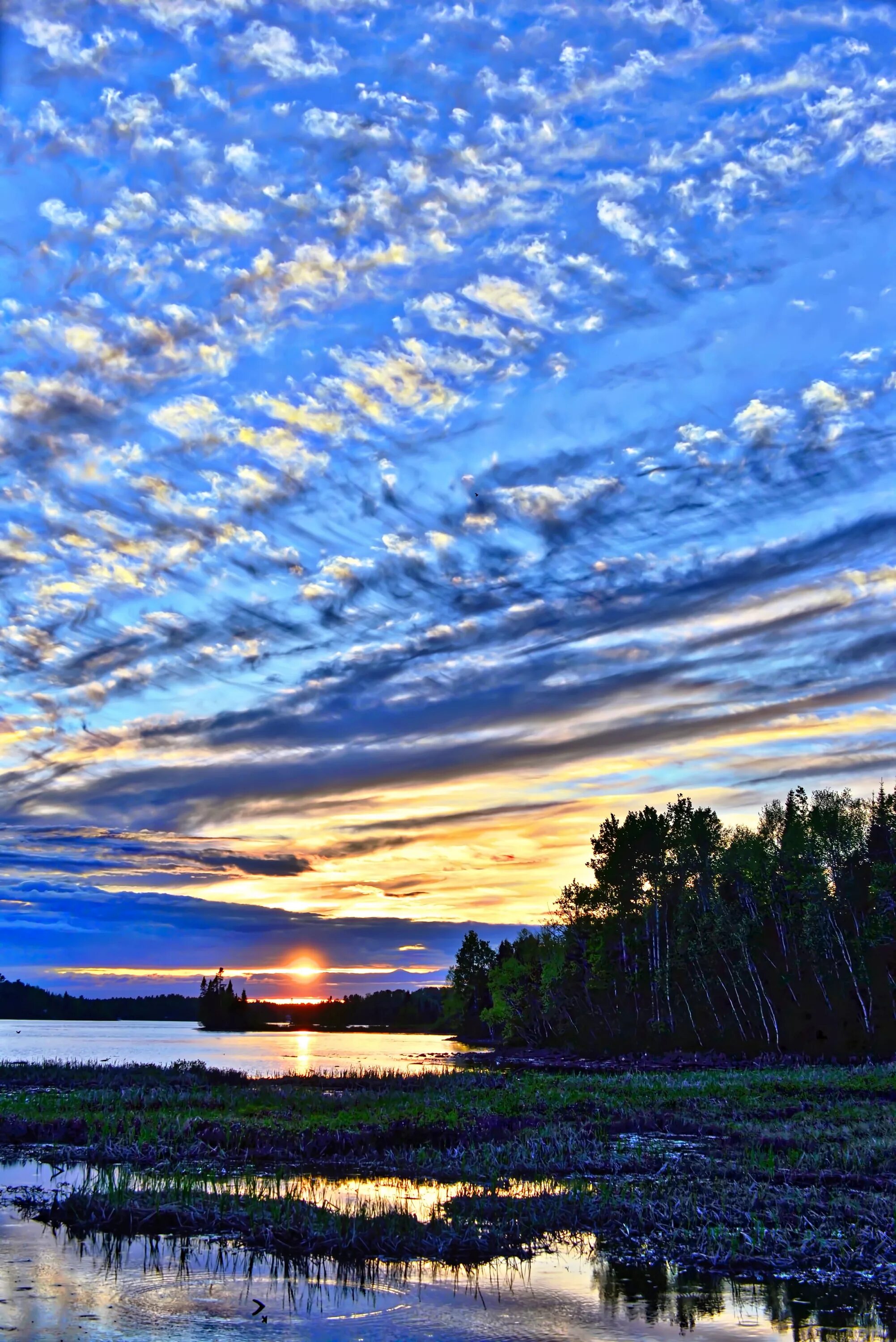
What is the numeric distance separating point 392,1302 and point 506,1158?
1444 centimetres

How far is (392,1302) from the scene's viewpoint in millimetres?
16641

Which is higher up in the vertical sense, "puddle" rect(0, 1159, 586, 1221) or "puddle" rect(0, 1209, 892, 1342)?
"puddle" rect(0, 1209, 892, 1342)

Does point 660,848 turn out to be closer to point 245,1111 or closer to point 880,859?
point 880,859

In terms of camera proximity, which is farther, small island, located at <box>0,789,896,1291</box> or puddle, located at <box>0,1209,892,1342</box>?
small island, located at <box>0,789,896,1291</box>

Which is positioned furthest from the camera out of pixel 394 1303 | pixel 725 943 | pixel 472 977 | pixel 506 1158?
pixel 472 977

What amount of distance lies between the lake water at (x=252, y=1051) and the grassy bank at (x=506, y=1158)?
24.3 metres

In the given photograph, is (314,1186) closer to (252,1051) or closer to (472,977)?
(252,1051)

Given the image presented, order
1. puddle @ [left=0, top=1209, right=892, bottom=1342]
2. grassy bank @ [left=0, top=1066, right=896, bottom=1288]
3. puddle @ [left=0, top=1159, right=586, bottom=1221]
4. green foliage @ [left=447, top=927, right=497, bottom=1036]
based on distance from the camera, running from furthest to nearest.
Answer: green foliage @ [left=447, top=927, right=497, bottom=1036] < puddle @ [left=0, top=1159, right=586, bottom=1221] < grassy bank @ [left=0, top=1066, right=896, bottom=1288] < puddle @ [left=0, top=1209, right=892, bottom=1342]

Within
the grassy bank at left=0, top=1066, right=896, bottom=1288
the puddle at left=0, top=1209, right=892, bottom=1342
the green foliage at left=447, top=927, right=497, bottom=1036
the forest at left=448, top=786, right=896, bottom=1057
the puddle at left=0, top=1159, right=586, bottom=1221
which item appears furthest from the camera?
the green foliage at left=447, top=927, right=497, bottom=1036

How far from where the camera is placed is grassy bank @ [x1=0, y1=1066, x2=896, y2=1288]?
788 inches

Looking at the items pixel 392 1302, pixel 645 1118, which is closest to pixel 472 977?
pixel 645 1118

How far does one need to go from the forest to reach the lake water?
1608 cm

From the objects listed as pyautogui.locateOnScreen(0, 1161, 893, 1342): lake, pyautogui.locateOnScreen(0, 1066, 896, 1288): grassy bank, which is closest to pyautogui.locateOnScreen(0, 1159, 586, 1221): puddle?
pyautogui.locateOnScreen(0, 1066, 896, 1288): grassy bank

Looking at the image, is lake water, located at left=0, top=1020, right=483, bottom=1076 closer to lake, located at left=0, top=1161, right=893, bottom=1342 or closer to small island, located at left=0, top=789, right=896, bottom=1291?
small island, located at left=0, top=789, right=896, bottom=1291
